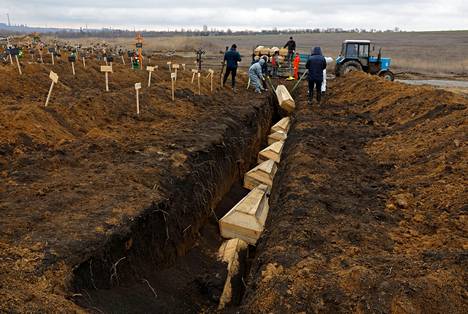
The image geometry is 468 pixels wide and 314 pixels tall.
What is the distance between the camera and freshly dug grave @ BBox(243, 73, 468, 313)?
12.2 ft

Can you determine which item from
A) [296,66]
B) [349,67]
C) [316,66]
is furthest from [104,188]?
[349,67]

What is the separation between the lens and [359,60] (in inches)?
885

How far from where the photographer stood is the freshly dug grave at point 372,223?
3.71 metres

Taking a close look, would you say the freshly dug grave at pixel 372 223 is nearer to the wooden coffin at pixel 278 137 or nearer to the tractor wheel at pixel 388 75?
the wooden coffin at pixel 278 137

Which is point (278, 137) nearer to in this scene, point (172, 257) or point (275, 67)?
point (172, 257)

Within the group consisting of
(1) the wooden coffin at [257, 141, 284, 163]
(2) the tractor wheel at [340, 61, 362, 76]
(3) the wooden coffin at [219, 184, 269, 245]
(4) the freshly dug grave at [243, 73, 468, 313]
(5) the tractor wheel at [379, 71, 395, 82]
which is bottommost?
(3) the wooden coffin at [219, 184, 269, 245]

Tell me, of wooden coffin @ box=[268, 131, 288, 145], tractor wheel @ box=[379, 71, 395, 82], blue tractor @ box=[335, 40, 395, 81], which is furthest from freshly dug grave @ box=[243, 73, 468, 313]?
tractor wheel @ box=[379, 71, 395, 82]

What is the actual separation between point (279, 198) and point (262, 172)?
2.34m

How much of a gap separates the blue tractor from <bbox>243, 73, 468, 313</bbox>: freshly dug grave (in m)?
12.4

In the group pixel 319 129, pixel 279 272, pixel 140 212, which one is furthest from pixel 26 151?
pixel 319 129

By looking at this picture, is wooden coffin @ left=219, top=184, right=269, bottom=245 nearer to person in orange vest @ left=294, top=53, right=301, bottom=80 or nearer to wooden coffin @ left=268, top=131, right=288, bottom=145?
wooden coffin @ left=268, top=131, right=288, bottom=145

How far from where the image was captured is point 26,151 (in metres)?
6.92

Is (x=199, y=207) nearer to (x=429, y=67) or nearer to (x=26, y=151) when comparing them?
(x=26, y=151)

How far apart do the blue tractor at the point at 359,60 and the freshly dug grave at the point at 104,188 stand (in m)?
12.4
